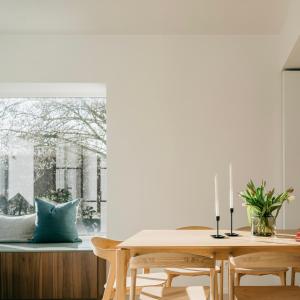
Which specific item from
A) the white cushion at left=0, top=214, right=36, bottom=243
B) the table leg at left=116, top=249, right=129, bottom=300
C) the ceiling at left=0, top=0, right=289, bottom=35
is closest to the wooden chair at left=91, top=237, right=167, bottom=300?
the table leg at left=116, top=249, right=129, bottom=300

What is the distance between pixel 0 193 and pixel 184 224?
7.12ft

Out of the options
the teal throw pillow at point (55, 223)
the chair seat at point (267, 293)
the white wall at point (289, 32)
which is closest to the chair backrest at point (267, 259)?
the chair seat at point (267, 293)

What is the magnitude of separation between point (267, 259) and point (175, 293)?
2.29 ft

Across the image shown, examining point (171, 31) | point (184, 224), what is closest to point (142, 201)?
point (184, 224)

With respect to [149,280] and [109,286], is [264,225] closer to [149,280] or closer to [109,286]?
[149,280]

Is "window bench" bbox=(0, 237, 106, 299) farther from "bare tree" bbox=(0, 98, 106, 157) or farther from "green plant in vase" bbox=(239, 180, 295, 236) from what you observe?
"green plant in vase" bbox=(239, 180, 295, 236)

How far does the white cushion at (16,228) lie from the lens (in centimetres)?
546

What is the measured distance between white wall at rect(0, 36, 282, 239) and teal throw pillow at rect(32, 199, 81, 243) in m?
0.58

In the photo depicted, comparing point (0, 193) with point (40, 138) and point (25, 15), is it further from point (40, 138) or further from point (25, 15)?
point (25, 15)

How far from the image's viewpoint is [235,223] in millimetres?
5176

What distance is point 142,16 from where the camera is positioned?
4777mm

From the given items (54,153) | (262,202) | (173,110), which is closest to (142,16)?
(173,110)

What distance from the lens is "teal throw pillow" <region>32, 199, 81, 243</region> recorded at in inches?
213

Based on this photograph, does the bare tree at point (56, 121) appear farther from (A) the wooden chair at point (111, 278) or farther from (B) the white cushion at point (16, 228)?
(A) the wooden chair at point (111, 278)
